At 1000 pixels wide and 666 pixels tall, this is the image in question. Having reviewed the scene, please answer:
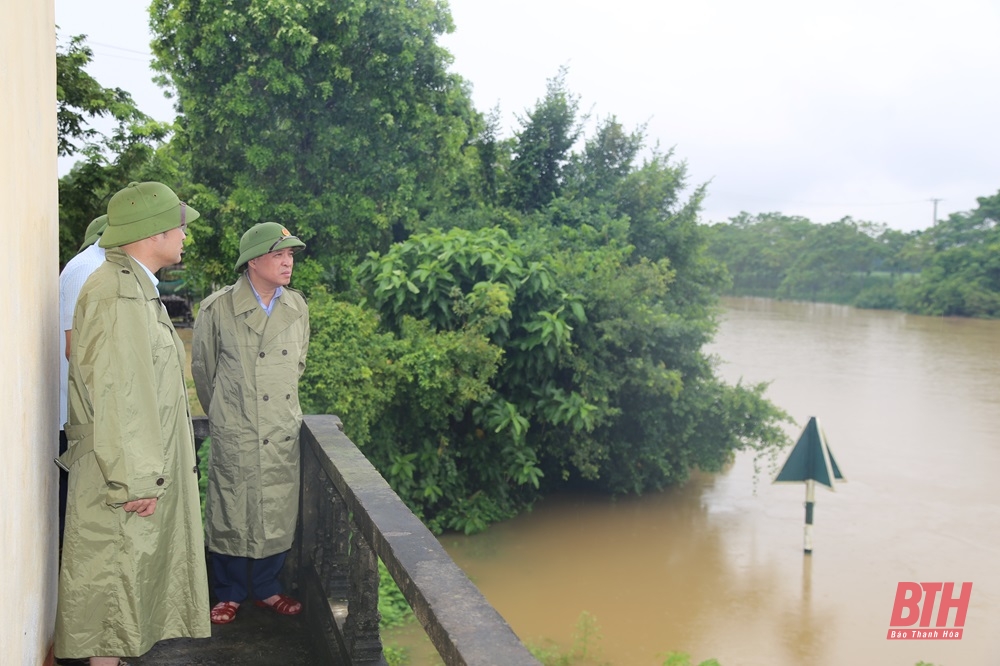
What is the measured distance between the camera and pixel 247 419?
3.20 meters

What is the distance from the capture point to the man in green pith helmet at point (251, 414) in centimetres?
320

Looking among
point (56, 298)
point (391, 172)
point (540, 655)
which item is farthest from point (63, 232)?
point (56, 298)

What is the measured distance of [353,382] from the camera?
25.7 ft

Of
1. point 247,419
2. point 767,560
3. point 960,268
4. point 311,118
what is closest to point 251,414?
point 247,419

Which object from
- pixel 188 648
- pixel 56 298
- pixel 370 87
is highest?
pixel 370 87

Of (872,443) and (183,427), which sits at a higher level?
(183,427)

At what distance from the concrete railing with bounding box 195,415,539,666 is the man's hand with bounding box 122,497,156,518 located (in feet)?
1.87

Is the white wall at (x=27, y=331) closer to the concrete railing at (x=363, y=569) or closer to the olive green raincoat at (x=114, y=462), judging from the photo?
the olive green raincoat at (x=114, y=462)

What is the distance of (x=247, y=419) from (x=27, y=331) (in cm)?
118

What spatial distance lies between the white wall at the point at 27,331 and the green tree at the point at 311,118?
10755 mm

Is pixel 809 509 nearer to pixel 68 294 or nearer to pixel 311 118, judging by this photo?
pixel 68 294

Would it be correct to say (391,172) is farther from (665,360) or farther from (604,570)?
(604,570)

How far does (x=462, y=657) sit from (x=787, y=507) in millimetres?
11336

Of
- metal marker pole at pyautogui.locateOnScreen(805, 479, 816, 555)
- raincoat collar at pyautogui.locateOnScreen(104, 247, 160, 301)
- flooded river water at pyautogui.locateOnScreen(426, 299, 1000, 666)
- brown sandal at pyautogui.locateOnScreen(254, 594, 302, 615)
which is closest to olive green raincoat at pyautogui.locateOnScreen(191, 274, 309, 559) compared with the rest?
brown sandal at pyautogui.locateOnScreen(254, 594, 302, 615)
